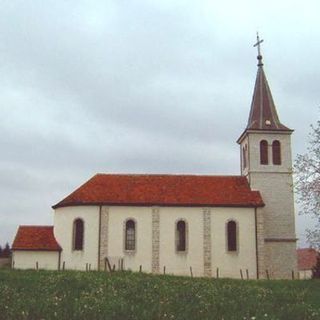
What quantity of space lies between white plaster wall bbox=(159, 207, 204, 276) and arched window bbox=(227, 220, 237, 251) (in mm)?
2069

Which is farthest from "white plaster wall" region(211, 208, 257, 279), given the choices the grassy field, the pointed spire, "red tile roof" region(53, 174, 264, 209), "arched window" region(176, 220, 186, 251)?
the grassy field

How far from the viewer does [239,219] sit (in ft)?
132

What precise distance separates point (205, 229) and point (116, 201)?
671 centimetres

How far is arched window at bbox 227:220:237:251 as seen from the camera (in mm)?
39759

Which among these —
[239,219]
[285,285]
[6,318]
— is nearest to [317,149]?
[285,285]

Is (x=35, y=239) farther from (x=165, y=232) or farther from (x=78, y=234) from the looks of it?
(x=165, y=232)

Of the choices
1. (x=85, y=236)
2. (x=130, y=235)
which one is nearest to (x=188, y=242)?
(x=130, y=235)

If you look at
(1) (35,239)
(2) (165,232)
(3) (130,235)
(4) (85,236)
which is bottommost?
(1) (35,239)

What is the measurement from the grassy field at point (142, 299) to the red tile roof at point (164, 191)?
1792 centimetres

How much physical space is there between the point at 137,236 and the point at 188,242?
3.66 metres

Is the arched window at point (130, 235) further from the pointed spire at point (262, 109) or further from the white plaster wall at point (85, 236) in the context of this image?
the pointed spire at point (262, 109)

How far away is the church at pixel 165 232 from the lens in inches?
1528

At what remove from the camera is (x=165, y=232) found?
39.4 metres

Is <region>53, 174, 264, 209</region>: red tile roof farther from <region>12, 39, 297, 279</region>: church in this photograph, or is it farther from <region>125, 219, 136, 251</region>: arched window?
<region>125, 219, 136, 251</region>: arched window
